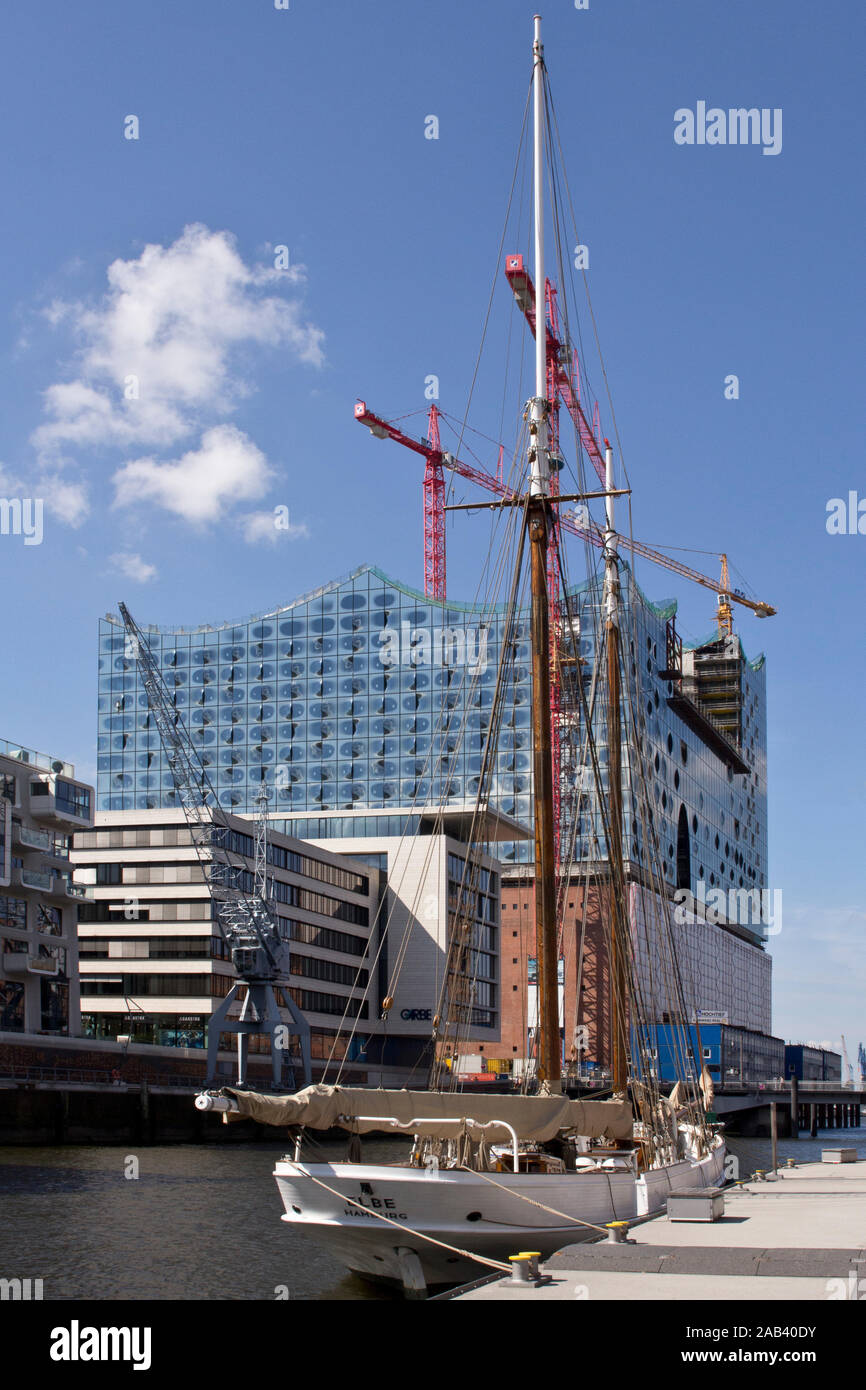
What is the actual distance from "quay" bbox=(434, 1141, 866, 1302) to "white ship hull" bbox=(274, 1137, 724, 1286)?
8.35 ft

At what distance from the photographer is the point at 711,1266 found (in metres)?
25.0

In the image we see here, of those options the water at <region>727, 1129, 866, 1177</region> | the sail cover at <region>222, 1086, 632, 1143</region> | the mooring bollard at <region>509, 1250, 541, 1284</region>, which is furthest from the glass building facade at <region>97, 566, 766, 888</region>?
the mooring bollard at <region>509, 1250, 541, 1284</region>

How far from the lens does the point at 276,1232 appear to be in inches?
1810

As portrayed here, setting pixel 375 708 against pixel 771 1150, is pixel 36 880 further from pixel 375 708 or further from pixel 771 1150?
pixel 375 708

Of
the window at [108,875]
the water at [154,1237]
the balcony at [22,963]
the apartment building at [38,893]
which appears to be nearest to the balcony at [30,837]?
the apartment building at [38,893]

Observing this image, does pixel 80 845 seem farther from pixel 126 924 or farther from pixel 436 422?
pixel 436 422

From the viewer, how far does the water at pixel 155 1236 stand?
35281mm

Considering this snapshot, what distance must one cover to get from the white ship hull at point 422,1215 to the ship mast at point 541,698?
7.04m

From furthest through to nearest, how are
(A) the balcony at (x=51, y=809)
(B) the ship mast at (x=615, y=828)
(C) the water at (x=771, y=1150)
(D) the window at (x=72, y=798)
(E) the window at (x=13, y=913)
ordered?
1. (D) the window at (x=72, y=798)
2. (A) the balcony at (x=51, y=809)
3. (E) the window at (x=13, y=913)
4. (C) the water at (x=771, y=1150)
5. (B) the ship mast at (x=615, y=828)

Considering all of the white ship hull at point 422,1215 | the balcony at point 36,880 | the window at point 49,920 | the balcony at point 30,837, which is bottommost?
the white ship hull at point 422,1215

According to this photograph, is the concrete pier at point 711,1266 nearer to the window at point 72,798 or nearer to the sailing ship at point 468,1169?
the sailing ship at point 468,1169

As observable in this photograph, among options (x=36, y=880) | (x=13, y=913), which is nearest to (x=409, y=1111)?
(x=13, y=913)

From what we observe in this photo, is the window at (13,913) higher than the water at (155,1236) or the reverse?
higher

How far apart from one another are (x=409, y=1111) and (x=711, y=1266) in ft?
31.1
